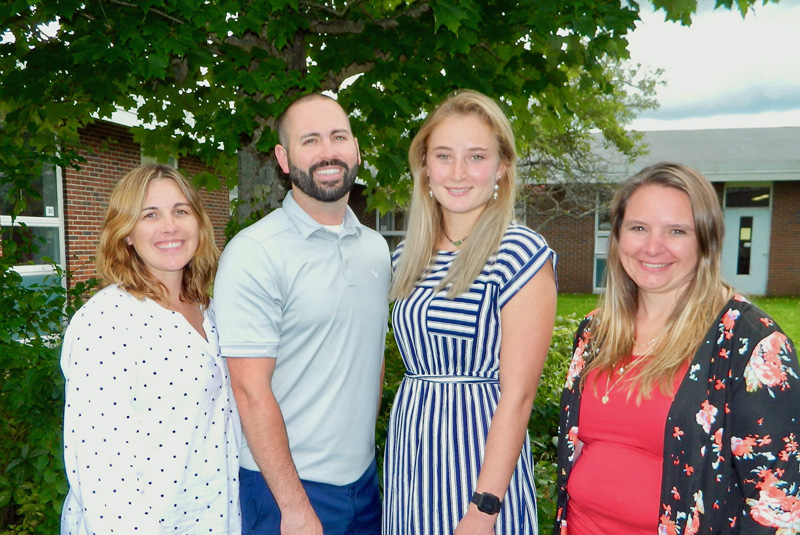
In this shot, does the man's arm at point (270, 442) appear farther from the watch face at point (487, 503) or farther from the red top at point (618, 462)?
the red top at point (618, 462)

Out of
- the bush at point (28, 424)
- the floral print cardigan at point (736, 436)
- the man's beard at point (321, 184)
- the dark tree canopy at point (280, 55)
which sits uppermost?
the dark tree canopy at point (280, 55)

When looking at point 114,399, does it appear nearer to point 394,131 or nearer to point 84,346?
point 84,346

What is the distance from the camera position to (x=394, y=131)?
5801 mm

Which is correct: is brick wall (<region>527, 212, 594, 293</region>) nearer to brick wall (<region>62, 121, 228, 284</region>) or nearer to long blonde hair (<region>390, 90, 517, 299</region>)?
brick wall (<region>62, 121, 228, 284</region>)

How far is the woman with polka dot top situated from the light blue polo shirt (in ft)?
0.59

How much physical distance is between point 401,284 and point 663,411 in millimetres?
1035

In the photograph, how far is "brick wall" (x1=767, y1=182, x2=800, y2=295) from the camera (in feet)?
62.5

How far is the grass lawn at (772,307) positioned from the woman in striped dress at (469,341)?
1054cm

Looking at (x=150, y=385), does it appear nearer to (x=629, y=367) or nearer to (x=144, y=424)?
(x=144, y=424)

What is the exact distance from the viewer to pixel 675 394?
204 centimetres

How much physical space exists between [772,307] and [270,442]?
688 inches

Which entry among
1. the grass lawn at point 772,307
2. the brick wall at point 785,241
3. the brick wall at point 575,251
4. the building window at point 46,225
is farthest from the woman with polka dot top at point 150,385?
the brick wall at point 785,241

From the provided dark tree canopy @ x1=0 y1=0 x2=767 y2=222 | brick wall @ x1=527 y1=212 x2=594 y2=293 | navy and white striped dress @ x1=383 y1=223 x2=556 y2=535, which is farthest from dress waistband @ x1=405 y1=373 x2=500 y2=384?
brick wall @ x1=527 y1=212 x2=594 y2=293

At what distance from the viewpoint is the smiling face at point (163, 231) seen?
7.80 feet
